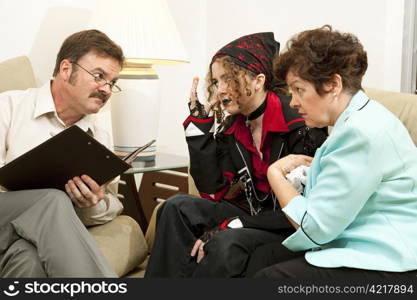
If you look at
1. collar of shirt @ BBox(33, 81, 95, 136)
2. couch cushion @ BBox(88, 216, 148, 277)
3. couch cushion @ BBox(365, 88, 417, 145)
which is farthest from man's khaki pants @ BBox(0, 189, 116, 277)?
couch cushion @ BBox(365, 88, 417, 145)

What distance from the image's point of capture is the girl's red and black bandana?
1.74 metres

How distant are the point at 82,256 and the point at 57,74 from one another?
72cm

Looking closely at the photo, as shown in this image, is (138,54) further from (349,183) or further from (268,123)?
(349,183)

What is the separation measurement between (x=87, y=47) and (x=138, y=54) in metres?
0.31

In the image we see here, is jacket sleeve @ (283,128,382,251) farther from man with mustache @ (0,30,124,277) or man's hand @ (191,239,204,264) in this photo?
man with mustache @ (0,30,124,277)

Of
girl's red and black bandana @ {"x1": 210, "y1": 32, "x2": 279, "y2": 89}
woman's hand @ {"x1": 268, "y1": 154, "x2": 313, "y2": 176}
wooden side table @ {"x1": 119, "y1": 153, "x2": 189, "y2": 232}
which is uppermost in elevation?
girl's red and black bandana @ {"x1": 210, "y1": 32, "x2": 279, "y2": 89}

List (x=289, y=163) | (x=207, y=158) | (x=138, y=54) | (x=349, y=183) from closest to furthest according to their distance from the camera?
1. (x=349, y=183)
2. (x=289, y=163)
3. (x=207, y=158)
4. (x=138, y=54)

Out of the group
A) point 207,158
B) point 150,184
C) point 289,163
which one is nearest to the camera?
point 289,163

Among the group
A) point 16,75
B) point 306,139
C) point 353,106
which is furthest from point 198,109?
→ point 16,75

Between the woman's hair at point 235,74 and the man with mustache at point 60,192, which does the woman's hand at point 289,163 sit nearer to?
the woman's hair at point 235,74

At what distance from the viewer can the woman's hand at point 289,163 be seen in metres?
1.55

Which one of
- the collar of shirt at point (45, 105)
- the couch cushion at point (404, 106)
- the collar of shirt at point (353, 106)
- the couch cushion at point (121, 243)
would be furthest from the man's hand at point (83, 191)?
→ the couch cushion at point (404, 106)

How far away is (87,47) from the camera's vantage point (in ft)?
6.30

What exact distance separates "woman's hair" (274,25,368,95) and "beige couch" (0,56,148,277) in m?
0.80
